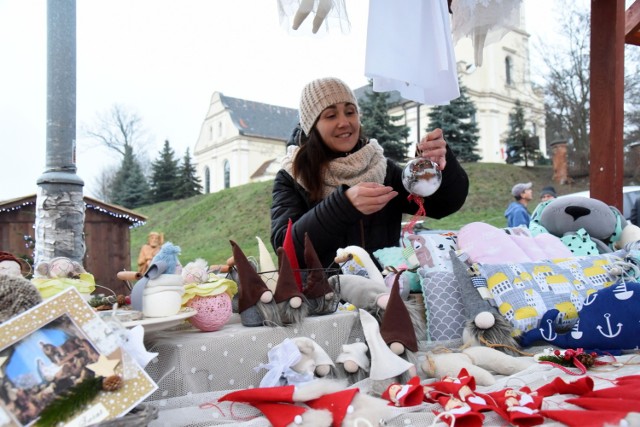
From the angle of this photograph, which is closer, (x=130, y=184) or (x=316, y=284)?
(x=316, y=284)

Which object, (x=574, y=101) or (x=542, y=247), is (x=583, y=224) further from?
(x=574, y=101)

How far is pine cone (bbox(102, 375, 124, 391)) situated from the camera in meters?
0.59

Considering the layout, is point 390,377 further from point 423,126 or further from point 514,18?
point 423,126

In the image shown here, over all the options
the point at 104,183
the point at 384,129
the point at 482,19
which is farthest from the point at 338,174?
the point at 104,183

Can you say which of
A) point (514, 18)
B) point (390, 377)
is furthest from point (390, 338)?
point (514, 18)

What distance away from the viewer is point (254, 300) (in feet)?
3.17

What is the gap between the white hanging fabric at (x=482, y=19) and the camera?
5.34ft

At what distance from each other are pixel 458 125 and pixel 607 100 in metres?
13.8

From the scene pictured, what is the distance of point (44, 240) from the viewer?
242 cm

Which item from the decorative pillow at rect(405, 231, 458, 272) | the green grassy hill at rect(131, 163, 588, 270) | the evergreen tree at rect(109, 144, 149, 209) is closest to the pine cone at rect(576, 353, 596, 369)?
the decorative pillow at rect(405, 231, 458, 272)

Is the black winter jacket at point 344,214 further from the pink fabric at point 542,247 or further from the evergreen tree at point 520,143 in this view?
the evergreen tree at point 520,143

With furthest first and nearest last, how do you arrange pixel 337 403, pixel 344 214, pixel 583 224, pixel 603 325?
pixel 583 224 < pixel 344 214 < pixel 603 325 < pixel 337 403

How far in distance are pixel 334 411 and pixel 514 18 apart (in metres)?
1.49

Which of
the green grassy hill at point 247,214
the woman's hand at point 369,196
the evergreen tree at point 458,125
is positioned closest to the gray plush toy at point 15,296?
the woman's hand at point 369,196
